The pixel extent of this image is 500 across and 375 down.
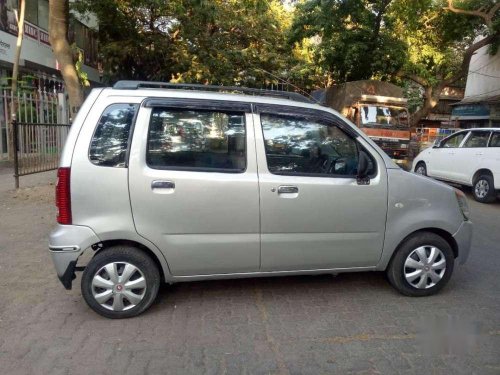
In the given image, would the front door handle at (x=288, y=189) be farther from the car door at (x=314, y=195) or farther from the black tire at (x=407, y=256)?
the black tire at (x=407, y=256)

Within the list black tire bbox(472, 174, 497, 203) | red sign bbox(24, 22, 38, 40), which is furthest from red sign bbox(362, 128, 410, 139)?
red sign bbox(24, 22, 38, 40)

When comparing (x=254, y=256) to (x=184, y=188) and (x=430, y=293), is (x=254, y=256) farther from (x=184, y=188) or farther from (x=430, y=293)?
(x=430, y=293)

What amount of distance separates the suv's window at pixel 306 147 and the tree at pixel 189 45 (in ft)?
50.4

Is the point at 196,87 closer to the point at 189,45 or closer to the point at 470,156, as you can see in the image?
the point at 470,156

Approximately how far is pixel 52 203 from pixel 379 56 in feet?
49.2

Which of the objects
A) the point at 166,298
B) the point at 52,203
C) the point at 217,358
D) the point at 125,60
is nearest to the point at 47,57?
the point at 125,60

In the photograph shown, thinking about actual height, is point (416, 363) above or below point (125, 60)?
below

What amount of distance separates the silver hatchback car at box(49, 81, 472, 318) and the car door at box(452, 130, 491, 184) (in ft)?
21.0

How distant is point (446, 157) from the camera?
1071 cm

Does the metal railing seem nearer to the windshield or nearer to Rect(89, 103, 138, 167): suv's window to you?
Rect(89, 103, 138, 167): suv's window

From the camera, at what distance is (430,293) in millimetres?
4141

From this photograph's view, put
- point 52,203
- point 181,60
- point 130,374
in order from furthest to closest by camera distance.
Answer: point 181,60
point 52,203
point 130,374

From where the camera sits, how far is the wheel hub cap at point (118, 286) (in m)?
3.52

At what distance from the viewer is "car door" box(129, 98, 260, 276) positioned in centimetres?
349
